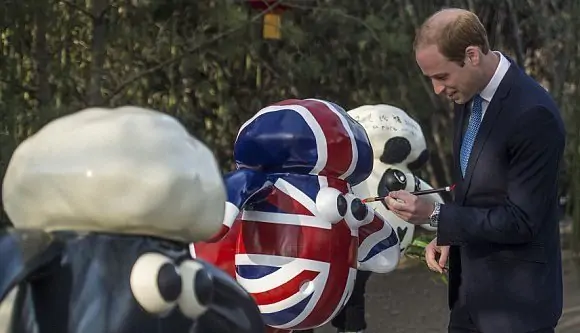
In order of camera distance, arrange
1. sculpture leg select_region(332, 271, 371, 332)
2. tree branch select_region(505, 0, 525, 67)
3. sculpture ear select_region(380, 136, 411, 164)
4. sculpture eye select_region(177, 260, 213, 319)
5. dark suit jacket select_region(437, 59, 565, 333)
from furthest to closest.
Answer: tree branch select_region(505, 0, 525, 67) < sculpture leg select_region(332, 271, 371, 332) < sculpture ear select_region(380, 136, 411, 164) < dark suit jacket select_region(437, 59, 565, 333) < sculpture eye select_region(177, 260, 213, 319)

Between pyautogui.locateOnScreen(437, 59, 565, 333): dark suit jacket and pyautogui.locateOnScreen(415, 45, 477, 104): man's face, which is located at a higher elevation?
pyautogui.locateOnScreen(415, 45, 477, 104): man's face

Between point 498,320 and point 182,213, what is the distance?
1157 mm

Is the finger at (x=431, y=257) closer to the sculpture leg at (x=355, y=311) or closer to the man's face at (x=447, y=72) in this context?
the man's face at (x=447, y=72)

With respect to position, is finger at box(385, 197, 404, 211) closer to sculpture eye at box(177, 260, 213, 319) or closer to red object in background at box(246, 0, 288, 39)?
sculpture eye at box(177, 260, 213, 319)

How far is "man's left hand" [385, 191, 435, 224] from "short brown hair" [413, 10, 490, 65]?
40 cm

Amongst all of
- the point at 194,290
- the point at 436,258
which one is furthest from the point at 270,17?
the point at 194,290

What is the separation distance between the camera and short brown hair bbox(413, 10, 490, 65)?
2.45 metres

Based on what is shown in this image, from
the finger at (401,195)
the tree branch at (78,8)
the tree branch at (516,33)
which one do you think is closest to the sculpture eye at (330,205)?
the finger at (401,195)

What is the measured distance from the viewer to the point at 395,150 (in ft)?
14.5

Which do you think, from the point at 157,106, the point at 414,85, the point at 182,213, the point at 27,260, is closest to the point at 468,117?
the point at 182,213

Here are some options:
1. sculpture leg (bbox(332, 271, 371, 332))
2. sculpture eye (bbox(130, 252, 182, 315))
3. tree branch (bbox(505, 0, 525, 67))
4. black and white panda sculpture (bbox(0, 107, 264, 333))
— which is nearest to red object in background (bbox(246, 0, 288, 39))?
sculpture leg (bbox(332, 271, 371, 332))

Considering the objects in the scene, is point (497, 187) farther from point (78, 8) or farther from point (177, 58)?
point (78, 8)

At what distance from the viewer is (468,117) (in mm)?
2650

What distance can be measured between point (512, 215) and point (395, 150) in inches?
78.4
